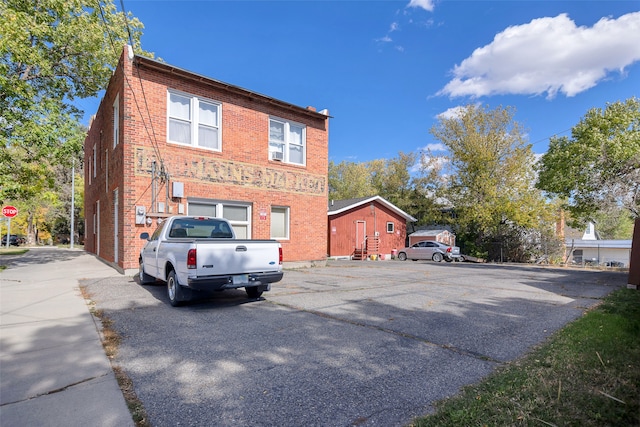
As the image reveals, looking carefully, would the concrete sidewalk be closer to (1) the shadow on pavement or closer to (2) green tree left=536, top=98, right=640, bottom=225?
(1) the shadow on pavement

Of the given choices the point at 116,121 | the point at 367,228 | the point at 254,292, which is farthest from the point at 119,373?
the point at 367,228

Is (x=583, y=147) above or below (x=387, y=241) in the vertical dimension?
above

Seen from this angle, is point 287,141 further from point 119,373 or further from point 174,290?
point 119,373

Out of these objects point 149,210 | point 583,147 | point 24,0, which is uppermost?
point 24,0

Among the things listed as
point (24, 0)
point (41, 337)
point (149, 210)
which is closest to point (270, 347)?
point (41, 337)

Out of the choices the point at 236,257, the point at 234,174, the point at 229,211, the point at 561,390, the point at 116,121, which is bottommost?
the point at 561,390

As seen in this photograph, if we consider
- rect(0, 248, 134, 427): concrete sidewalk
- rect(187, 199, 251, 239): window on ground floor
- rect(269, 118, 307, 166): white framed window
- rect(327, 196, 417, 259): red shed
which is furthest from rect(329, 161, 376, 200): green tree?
rect(0, 248, 134, 427): concrete sidewalk

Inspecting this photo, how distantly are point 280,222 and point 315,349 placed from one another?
9959 millimetres

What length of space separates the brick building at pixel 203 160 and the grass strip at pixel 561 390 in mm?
10136

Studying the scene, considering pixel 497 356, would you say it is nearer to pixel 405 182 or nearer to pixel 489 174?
pixel 489 174

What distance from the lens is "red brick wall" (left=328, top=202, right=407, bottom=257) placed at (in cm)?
2430

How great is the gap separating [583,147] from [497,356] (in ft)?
49.1

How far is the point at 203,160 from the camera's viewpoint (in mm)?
11836

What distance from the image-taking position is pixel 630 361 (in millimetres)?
3775
